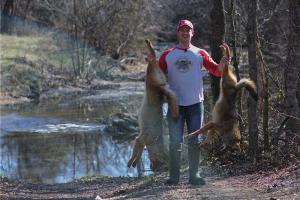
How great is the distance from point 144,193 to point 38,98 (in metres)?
22.0

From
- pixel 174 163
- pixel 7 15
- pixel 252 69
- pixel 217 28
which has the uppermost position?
pixel 7 15

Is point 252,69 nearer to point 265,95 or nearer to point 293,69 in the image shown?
point 265,95

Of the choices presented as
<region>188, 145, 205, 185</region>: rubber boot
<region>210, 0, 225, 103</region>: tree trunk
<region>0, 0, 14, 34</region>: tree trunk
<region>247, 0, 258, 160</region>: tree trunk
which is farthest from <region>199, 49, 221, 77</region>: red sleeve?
<region>0, 0, 14, 34</region>: tree trunk

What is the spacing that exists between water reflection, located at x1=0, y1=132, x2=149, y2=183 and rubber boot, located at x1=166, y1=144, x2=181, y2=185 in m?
6.16

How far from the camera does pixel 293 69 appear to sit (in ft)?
30.2

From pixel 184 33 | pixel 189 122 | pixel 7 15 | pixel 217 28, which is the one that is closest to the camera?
pixel 184 33

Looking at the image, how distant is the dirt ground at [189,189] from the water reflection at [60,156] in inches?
154

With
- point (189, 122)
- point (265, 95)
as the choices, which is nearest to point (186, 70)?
point (189, 122)

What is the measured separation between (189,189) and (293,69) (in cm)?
263

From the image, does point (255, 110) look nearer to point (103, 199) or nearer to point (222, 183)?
point (222, 183)

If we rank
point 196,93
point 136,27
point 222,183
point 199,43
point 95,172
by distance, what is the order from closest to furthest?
1. point 196,93
2. point 222,183
3. point 95,172
4. point 199,43
5. point 136,27

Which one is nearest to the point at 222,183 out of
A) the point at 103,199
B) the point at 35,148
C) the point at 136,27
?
the point at 103,199

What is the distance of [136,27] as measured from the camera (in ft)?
129

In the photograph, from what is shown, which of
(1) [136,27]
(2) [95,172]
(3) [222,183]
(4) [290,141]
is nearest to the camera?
A: (3) [222,183]
